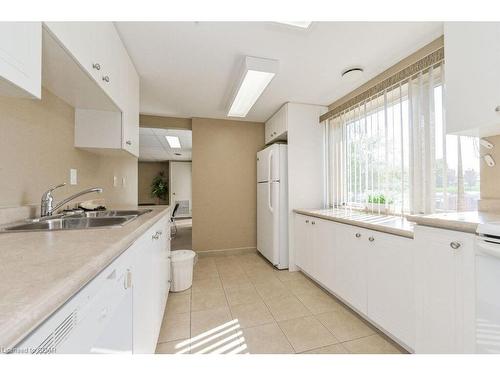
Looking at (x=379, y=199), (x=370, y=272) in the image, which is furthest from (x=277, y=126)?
(x=370, y=272)

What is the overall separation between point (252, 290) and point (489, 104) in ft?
7.64

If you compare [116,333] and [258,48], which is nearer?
[116,333]

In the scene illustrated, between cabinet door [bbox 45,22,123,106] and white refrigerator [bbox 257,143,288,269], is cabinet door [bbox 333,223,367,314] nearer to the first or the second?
white refrigerator [bbox 257,143,288,269]

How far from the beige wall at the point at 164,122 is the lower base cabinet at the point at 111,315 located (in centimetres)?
263

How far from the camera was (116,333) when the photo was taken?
73 cm

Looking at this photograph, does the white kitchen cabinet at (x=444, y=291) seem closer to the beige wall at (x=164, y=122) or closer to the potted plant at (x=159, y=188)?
the beige wall at (x=164, y=122)

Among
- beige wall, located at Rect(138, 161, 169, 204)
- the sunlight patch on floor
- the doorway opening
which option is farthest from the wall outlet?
beige wall, located at Rect(138, 161, 169, 204)

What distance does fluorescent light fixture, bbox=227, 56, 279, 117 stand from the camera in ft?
6.10

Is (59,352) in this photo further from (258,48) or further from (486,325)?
(258,48)

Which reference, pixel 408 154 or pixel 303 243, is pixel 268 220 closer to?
pixel 303 243

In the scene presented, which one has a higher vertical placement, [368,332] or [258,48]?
[258,48]

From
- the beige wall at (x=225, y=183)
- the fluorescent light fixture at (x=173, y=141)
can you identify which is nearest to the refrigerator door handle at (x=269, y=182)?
the beige wall at (x=225, y=183)

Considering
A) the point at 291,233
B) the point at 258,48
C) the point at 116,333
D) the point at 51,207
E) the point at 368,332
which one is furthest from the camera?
the point at 291,233
